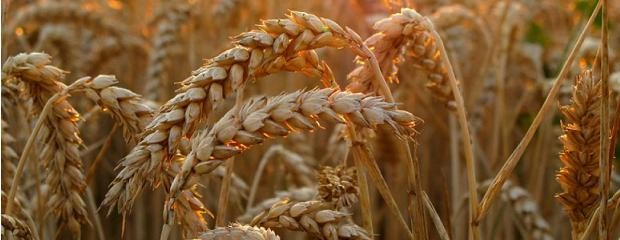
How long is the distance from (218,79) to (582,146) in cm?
60

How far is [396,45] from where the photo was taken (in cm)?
A: 178

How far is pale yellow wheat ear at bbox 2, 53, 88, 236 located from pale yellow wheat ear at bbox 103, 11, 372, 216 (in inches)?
10.2

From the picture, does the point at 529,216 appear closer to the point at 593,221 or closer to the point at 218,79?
the point at 593,221

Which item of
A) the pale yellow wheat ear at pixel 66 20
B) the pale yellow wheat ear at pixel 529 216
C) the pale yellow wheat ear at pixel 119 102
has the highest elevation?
the pale yellow wheat ear at pixel 66 20

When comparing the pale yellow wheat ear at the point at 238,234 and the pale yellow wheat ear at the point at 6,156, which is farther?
the pale yellow wheat ear at the point at 6,156

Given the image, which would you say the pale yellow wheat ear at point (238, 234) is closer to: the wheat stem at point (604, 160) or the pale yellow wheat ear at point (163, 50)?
the wheat stem at point (604, 160)

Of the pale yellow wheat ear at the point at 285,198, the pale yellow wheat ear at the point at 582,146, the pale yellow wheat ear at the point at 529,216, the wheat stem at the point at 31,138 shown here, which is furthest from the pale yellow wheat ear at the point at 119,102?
the pale yellow wheat ear at the point at 529,216

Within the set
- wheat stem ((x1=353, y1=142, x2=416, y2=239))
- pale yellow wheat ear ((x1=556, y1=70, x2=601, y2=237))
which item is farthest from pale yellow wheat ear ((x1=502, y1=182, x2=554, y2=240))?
wheat stem ((x1=353, y1=142, x2=416, y2=239))

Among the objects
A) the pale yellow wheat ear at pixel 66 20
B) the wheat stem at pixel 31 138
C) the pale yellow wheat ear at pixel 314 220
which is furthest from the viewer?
the pale yellow wheat ear at pixel 66 20

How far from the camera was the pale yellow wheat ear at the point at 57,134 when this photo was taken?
5.78 feet

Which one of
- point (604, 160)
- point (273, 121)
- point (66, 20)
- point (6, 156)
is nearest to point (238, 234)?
point (273, 121)

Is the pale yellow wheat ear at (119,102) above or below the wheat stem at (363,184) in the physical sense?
above

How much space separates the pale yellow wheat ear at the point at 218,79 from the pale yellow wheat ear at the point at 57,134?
259mm

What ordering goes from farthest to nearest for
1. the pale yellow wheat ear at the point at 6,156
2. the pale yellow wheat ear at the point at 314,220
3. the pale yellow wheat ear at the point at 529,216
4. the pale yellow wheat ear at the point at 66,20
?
the pale yellow wheat ear at the point at 66,20 → the pale yellow wheat ear at the point at 529,216 → the pale yellow wheat ear at the point at 6,156 → the pale yellow wheat ear at the point at 314,220
